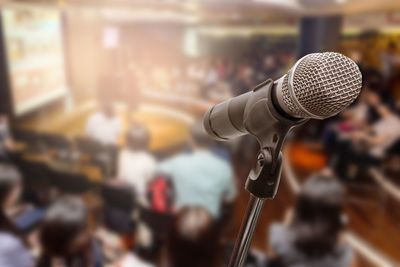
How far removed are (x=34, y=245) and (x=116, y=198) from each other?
0.70m

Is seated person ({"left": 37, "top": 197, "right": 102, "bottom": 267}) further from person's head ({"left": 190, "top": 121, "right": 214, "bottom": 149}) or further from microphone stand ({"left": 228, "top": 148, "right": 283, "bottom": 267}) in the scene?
microphone stand ({"left": 228, "top": 148, "right": 283, "bottom": 267})

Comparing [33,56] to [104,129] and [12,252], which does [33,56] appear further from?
[12,252]

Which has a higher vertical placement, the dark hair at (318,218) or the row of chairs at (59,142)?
the dark hair at (318,218)

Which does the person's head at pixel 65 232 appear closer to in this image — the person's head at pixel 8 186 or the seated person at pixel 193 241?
the seated person at pixel 193 241

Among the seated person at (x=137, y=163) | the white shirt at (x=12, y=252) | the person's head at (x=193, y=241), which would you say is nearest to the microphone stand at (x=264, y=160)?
Answer: the person's head at (x=193, y=241)

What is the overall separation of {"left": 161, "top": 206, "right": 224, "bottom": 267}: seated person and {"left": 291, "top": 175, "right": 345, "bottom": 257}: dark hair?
1.48ft

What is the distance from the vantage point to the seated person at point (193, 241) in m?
1.86

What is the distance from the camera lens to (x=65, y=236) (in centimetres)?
198

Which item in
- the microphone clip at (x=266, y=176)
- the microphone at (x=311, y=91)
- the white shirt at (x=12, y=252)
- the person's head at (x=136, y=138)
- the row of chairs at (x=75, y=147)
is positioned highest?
the microphone at (x=311, y=91)

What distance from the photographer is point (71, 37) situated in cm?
596

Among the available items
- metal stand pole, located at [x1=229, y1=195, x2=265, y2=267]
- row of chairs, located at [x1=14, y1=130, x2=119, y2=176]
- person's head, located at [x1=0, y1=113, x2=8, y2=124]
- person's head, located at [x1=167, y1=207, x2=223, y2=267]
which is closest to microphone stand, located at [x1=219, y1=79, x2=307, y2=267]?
metal stand pole, located at [x1=229, y1=195, x2=265, y2=267]

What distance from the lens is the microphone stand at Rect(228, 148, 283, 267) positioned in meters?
0.64

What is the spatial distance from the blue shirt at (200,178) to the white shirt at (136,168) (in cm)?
64

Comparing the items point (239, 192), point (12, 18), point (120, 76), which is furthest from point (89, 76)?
point (239, 192)
